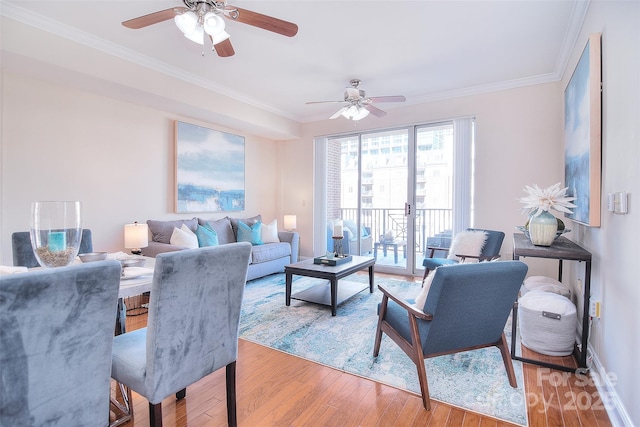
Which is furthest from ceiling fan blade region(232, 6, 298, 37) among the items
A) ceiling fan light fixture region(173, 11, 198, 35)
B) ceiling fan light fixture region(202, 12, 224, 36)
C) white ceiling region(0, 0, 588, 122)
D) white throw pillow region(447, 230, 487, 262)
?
white throw pillow region(447, 230, 487, 262)

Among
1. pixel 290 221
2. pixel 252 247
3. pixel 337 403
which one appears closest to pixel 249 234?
pixel 252 247

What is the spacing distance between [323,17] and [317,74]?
1.13 meters

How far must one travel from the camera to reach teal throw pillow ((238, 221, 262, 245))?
4.71 metres

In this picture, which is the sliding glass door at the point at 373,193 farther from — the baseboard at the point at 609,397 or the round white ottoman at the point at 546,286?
the baseboard at the point at 609,397

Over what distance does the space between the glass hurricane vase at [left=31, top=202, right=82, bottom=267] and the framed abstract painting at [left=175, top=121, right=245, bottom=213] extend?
301 centimetres

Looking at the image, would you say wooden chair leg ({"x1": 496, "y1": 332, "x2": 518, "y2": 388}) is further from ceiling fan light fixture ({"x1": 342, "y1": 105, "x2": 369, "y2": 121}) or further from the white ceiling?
ceiling fan light fixture ({"x1": 342, "y1": 105, "x2": 369, "y2": 121})

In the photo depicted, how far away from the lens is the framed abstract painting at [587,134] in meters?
1.94

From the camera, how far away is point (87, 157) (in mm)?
3453

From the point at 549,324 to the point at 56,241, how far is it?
3.12m

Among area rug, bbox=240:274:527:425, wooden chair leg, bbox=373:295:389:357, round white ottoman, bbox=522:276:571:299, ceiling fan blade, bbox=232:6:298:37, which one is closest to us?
area rug, bbox=240:274:527:425

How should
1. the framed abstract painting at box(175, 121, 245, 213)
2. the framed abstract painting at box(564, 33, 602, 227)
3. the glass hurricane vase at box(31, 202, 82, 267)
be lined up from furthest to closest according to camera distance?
1. the framed abstract painting at box(175, 121, 245, 213)
2. the framed abstract painting at box(564, 33, 602, 227)
3. the glass hurricane vase at box(31, 202, 82, 267)

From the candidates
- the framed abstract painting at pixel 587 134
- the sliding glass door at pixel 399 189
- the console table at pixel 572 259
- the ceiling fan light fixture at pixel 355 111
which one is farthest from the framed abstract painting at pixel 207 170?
the framed abstract painting at pixel 587 134

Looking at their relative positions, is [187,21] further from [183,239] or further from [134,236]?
[183,239]

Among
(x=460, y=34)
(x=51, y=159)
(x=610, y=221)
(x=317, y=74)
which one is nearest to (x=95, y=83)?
(x=51, y=159)
